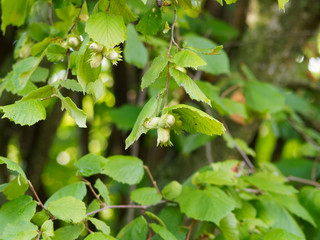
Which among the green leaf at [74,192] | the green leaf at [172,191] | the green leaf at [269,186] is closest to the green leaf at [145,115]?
the green leaf at [74,192]

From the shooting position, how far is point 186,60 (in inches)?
20.3

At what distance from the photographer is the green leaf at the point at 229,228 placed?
756mm

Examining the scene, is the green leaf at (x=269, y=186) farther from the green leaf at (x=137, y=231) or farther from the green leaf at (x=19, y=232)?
the green leaf at (x=19, y=232)

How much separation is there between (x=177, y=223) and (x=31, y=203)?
0.35m

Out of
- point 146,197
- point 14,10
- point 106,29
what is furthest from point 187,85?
point 14,10

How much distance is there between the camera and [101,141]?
134 inches

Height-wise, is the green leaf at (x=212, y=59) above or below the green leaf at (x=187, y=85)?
below

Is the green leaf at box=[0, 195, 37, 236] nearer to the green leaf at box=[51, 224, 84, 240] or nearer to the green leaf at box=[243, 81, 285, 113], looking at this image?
the green leaf at box=[51, 224, 84, 240]

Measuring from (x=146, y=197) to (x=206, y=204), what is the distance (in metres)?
0.13

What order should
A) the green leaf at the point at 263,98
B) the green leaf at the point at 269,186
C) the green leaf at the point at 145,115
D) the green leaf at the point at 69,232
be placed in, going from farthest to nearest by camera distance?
the green leaf at the point at 263,98 < the green leaf at the point at 269,186 < the green leaf at the point at 69,232 < the green leaf at the point at 145,115

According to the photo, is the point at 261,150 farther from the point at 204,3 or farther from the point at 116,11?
the point at 116,11

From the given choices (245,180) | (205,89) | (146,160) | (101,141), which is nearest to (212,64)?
(205,89)

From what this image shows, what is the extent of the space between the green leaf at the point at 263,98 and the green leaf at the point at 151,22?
2.54 ft

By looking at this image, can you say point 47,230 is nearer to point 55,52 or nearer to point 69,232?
point 69,232
